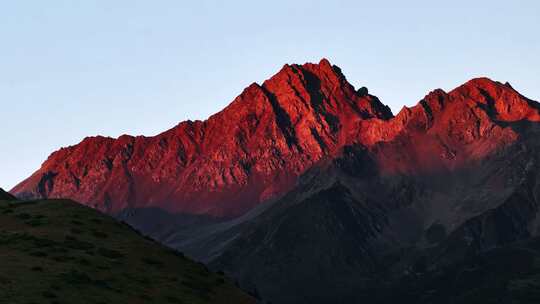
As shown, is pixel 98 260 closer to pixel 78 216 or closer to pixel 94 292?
pixel 94 292

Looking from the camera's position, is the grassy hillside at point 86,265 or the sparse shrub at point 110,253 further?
the sparse shrub at point 110,253

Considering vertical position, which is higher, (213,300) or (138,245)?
(138,245)

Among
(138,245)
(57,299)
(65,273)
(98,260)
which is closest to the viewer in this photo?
(57,299)

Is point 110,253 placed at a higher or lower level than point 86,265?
higher

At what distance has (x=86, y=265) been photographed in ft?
267

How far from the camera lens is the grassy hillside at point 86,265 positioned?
7400 cm

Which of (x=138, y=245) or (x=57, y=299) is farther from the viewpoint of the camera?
(x=138, y=245)

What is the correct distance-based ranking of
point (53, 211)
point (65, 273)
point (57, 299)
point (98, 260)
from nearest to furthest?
1. point (57, 299)
2. point (65, 273)
3. point (98, 260)
4. point (53, 211)

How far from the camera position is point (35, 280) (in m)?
74.2

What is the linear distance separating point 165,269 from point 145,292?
923 centimetres

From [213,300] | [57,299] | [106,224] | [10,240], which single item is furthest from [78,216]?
[57,299]

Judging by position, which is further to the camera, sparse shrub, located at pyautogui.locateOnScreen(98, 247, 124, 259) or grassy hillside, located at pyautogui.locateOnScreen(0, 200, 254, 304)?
sparse shrub, located at pyautogui.locateOnScreen(98, 247, 124, 259)

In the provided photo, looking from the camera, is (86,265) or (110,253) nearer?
(86,265)

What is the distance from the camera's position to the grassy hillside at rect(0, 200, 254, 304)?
243 ft
